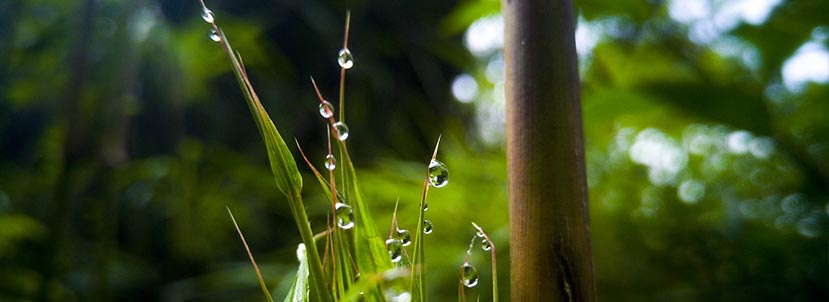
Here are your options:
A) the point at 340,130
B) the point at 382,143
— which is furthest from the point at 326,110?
the point at 382,143

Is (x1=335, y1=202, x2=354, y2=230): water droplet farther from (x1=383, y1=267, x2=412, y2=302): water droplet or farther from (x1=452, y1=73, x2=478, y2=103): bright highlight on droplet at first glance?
(x1=452, y1=73, x2=478, y2=103): bright highlight on droplet

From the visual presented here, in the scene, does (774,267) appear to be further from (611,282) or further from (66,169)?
(66,169)

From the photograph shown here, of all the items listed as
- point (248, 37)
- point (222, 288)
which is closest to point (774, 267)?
point (222, 288)

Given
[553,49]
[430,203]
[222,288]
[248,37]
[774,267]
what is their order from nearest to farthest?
[553,49]
[774,267]
[430,203]
[222,288]
[248,37]

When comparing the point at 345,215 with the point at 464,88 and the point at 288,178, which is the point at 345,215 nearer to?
the point at 288,178

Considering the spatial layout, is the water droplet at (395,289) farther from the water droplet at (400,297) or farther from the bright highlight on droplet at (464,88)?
the bright highlight on droplet at (464,88)

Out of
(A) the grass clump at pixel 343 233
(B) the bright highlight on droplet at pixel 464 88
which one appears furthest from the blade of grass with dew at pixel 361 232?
(B) the bright highlight on droplet at pixel 464 88

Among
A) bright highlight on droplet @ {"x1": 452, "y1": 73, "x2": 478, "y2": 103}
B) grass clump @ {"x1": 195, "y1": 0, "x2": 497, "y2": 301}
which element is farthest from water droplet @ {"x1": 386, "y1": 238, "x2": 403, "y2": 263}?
bright highlight on droplet @ {"x1": 452, "y1": 73, "x2": 478, "y2": 103}
